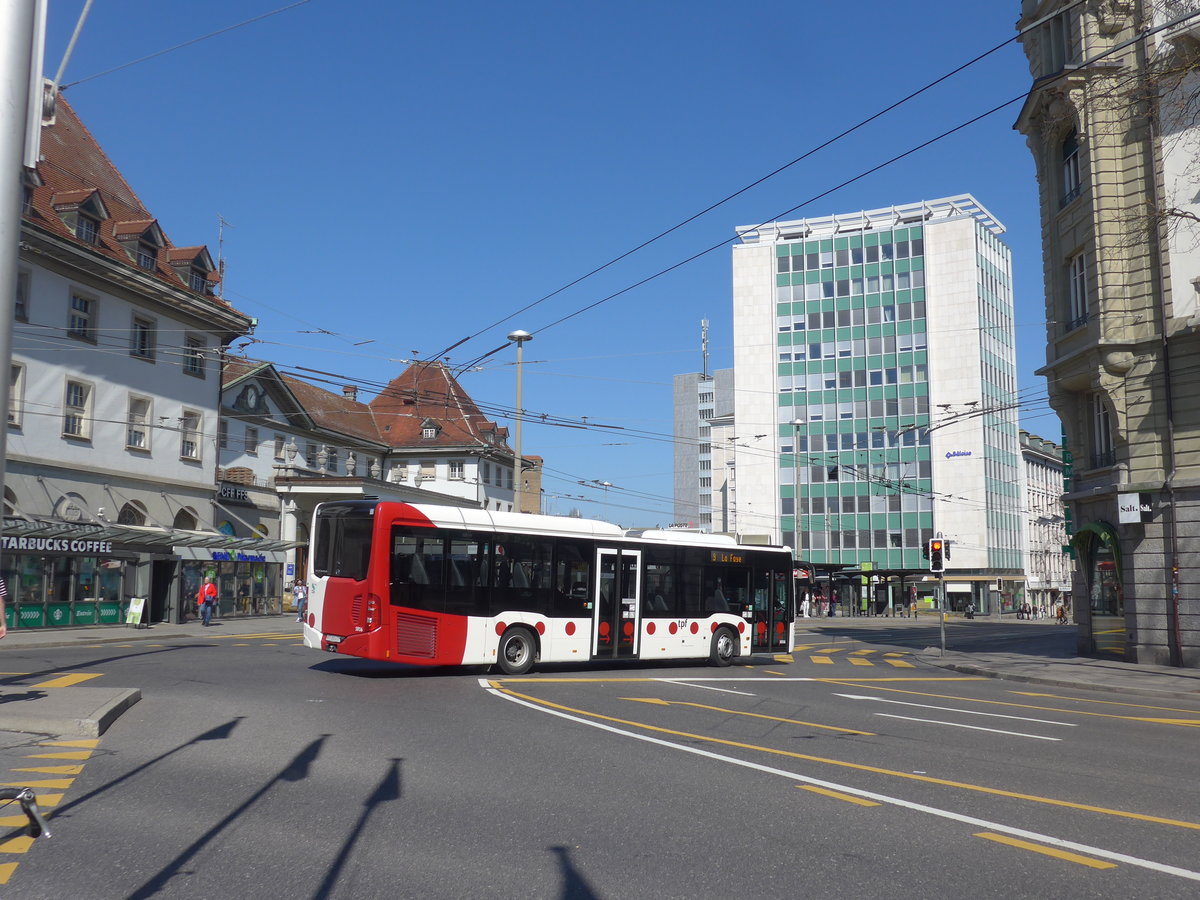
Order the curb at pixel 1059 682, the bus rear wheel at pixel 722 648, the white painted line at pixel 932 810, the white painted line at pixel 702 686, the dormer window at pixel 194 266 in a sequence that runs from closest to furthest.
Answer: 1. the white painted line at pixel 932 810
2. the white painted line at pixel 702 686
3. the curb at pixel 1059 682
4. the bus rear wheel at pixel 722 648
5. the dormer window at pixel 194 266

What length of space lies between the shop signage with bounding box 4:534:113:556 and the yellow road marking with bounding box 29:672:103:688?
13398 millimetres

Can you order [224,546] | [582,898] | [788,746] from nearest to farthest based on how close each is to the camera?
[582,898]
[788,746]
[224,546]

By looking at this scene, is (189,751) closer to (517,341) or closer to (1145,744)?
(1145,744)

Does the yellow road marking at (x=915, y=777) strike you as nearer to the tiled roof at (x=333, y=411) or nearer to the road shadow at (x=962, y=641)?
the road shadow at (x=962, y=641)

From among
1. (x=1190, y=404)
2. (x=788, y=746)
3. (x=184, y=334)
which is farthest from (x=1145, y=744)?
(x=184, y=334)

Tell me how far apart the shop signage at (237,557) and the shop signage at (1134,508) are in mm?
31015

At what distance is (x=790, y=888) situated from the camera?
19.1ft

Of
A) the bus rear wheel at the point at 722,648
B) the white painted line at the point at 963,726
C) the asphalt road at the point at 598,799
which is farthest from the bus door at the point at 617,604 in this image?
the white painted line at the point at 963,726

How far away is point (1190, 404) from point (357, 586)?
64.5 feet

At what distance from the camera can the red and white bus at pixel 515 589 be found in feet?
59.2

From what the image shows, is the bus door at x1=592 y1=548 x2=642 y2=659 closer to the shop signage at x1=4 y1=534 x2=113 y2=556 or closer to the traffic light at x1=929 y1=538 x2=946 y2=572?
the traffic light at x1=929 y1=538 x2=946 y2=572

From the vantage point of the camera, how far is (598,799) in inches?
322

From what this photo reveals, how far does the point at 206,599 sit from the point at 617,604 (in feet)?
73.3

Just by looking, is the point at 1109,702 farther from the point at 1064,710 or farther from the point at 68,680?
the point at 68,680
